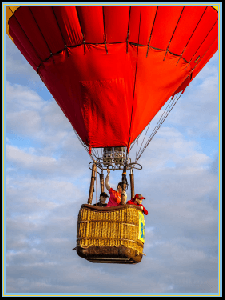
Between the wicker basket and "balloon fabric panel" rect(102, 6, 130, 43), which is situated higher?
"balloon fabric panel" rect(102, 6, 130, 43)

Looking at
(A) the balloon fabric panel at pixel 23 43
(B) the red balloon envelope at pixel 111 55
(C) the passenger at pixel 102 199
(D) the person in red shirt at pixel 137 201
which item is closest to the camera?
(D) the person in red shirt at pixel 137 201

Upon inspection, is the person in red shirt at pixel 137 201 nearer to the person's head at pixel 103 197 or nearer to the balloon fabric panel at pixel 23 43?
the person's head at pixel 103 197

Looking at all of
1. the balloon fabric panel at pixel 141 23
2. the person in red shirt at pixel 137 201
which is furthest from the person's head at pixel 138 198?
the balloon fabric panel at pixel 141 23

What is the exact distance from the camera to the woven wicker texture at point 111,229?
881 centimetres

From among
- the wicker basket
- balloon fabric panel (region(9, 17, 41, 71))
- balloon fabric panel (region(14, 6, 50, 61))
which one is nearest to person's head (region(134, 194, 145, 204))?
the wicker basket

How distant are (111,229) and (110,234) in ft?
0.27

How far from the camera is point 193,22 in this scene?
396 inches

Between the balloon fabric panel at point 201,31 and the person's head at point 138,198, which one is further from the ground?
the balloon fabric panel at point 201,31

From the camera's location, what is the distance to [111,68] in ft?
31.9

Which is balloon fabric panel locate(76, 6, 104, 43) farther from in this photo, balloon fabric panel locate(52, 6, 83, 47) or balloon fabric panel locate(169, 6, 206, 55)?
balloon fabric panel locate(169, 6, 206, 55)

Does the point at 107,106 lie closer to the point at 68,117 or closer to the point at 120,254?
the point at 68,117

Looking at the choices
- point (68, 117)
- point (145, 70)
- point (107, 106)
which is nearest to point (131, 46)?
point (145, 70)

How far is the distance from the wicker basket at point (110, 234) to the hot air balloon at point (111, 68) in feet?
0.05

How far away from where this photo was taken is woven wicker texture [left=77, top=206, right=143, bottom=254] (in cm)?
881
